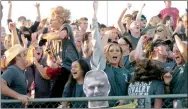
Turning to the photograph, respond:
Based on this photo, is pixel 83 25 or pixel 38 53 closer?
pixel 38 53

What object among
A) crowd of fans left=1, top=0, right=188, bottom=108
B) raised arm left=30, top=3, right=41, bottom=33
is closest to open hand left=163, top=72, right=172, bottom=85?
crowd of fans left=1, top=0, right=188, bottom=108

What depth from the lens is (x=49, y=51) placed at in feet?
27.8

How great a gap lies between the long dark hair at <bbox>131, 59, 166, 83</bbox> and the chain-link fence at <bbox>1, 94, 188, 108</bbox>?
1.39 ft

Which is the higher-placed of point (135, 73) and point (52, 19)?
point (52, 19)

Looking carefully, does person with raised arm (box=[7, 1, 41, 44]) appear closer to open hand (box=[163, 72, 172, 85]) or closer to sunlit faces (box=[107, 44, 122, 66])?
sunlit faces (box=[107, 44, 122, 66])

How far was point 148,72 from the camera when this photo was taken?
24.8 ft

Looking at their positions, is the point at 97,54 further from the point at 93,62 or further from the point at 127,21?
the point at 127,21

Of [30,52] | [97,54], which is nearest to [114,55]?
[97,54]

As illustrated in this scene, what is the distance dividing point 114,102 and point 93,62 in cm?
65

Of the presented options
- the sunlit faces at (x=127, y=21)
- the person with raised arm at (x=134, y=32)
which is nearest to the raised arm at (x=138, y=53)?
the person with raised arm at (x=134, y=32)

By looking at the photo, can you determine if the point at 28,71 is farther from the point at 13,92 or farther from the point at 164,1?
the point at 164,1

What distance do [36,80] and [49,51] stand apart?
1.28 ft

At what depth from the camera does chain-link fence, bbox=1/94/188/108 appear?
22.2 feet

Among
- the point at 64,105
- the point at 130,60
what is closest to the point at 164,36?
the point at 130,60
